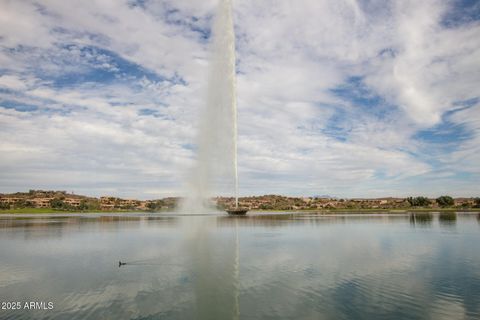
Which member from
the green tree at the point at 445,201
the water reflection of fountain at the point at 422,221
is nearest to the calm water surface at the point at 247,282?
the water reflection of fountain at the point at 422,221

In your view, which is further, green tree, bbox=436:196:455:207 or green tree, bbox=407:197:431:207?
green tree, bbox=407:197:431:207

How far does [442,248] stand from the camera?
110 ft

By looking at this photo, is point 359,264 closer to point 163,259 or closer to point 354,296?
point 354,296

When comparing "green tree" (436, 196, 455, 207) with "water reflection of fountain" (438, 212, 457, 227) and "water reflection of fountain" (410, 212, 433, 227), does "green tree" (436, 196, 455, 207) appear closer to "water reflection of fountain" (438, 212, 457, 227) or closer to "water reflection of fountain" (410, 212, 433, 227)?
"water reflection of fountain" (438, 212, 457, 227)

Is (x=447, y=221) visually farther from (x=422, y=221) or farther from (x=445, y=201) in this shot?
(x=445, y=201)

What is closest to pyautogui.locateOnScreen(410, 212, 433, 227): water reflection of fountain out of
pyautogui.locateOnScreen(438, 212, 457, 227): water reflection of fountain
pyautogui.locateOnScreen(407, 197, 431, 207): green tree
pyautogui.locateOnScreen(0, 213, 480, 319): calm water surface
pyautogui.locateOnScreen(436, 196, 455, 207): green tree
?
pyautogui.locateOnScreen(438, 212, 457, 227): water reflection of fountain

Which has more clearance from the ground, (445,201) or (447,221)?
(445,201)

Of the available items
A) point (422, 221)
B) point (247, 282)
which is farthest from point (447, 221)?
point (247, 282)

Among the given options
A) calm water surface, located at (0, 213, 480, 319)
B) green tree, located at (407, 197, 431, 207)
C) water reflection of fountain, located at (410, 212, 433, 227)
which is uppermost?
green tree, located at (407, 197, 431, 207)

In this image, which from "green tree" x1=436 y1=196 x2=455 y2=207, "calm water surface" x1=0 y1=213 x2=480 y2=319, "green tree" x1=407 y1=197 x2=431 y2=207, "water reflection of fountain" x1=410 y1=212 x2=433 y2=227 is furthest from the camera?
"green tree" x1=407 y1=197 x2=431 y2=207

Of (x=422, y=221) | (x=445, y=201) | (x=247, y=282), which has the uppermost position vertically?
(x=445, y=201)

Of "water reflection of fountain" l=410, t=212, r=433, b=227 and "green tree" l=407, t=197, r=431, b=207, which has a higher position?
"green tree" l=407, t=197, r=431, b=207

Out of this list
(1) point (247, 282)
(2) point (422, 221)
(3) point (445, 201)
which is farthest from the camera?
(3) point (445, 201)

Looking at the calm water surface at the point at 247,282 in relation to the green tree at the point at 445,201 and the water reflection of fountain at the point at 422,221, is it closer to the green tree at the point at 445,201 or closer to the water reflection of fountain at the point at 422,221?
the water reflection of fountain at the point at 422,221
